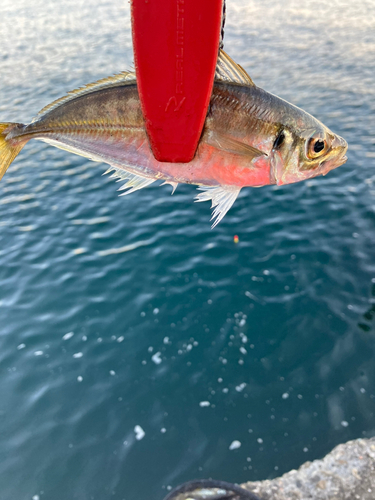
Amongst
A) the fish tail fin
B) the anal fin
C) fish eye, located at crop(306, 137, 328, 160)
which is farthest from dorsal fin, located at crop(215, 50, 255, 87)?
the fish tail fin

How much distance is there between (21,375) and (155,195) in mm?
6462

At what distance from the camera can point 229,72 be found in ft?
5.70

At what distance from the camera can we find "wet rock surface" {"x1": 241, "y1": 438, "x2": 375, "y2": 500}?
622cm

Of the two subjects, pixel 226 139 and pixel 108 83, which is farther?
pixel 108 83

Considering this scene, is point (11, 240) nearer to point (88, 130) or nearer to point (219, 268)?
point (219, 268)

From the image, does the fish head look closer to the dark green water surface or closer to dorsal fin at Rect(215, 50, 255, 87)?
dorsal fin at Rect(215, 50, 255, 87)

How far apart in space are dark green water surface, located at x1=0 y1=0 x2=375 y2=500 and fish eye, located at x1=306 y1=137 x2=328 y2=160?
6.51m

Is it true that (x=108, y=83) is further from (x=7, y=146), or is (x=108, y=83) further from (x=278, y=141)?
(x=278, y=141)

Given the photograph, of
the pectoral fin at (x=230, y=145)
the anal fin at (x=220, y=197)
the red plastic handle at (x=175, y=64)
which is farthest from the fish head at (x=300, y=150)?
the red plastic handle at (x=175, y=64)

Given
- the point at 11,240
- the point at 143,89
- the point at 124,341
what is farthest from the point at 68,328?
the point at 143,89

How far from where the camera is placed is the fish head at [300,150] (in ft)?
5.83

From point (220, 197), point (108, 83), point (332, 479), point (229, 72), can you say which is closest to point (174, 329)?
point (332, 479)

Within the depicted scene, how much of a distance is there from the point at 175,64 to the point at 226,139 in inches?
15.1

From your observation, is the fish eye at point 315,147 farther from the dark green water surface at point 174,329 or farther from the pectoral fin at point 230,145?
the dark green water surface at point 174,329
